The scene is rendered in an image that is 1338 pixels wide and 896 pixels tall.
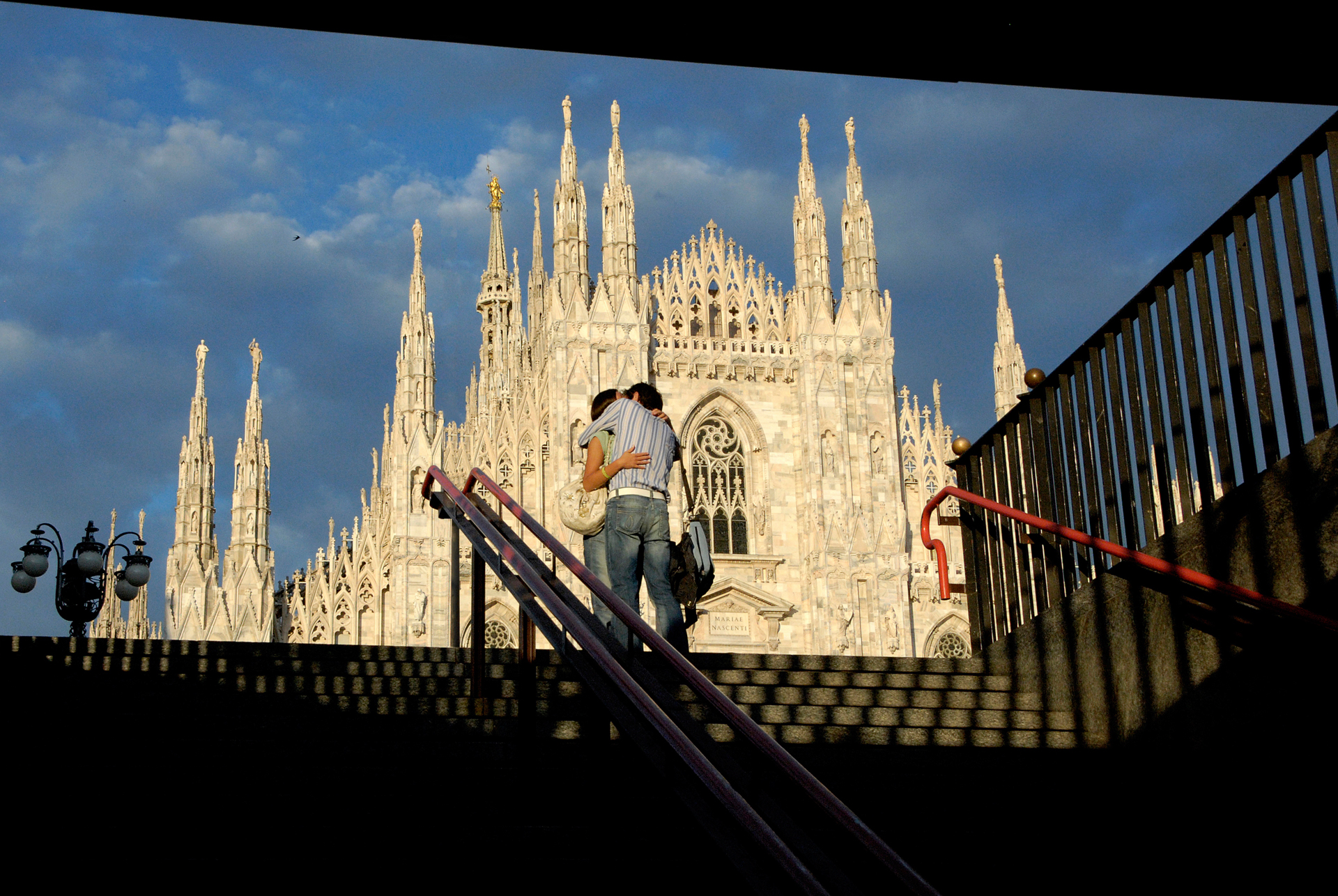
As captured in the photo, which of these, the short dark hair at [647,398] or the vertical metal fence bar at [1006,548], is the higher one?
the short dark hair at [647,398]

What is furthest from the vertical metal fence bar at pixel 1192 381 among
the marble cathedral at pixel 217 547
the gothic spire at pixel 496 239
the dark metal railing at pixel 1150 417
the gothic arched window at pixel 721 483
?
the gothic spire at pixel 496 239

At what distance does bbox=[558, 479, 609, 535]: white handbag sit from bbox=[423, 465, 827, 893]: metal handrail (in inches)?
50.1

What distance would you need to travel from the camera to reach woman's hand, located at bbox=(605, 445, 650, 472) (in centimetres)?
694

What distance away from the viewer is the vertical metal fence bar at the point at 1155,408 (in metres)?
5.74

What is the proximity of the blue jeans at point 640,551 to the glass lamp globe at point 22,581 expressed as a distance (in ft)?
30.6

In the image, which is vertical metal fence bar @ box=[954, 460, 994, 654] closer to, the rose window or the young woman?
the young woman

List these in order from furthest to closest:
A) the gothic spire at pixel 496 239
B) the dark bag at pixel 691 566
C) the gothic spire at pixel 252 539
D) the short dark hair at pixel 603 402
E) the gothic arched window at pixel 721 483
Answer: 1. the gothic spire at pixel 496 239
2. the gothic arched window at pixel 721 483
3. the gothic spire at pixel 252 539
4. the dark bag at pixel 691 566
5. the short dark hair at pixel 603 402

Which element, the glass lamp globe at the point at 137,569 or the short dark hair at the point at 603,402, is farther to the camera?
the glass lamp globe at the point at 137,569

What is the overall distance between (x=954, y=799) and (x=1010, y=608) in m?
2.39

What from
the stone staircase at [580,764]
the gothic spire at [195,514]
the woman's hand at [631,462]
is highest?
the gothic spire at [195,514]

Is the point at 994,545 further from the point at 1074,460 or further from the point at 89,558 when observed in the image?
the point at 89,558

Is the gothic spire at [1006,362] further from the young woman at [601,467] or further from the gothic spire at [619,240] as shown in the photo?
the young woman at [601,467]

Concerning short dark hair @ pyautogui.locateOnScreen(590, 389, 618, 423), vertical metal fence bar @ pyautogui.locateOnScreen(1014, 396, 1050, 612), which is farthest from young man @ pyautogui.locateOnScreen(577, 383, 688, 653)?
vertical metal fence bar @ pyautogui.locateOnScreen(1014, 396, 1050, 612)

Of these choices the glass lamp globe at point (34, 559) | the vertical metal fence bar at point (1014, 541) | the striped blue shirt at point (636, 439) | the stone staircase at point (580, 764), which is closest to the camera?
the stone staircase at point (580, 764)
